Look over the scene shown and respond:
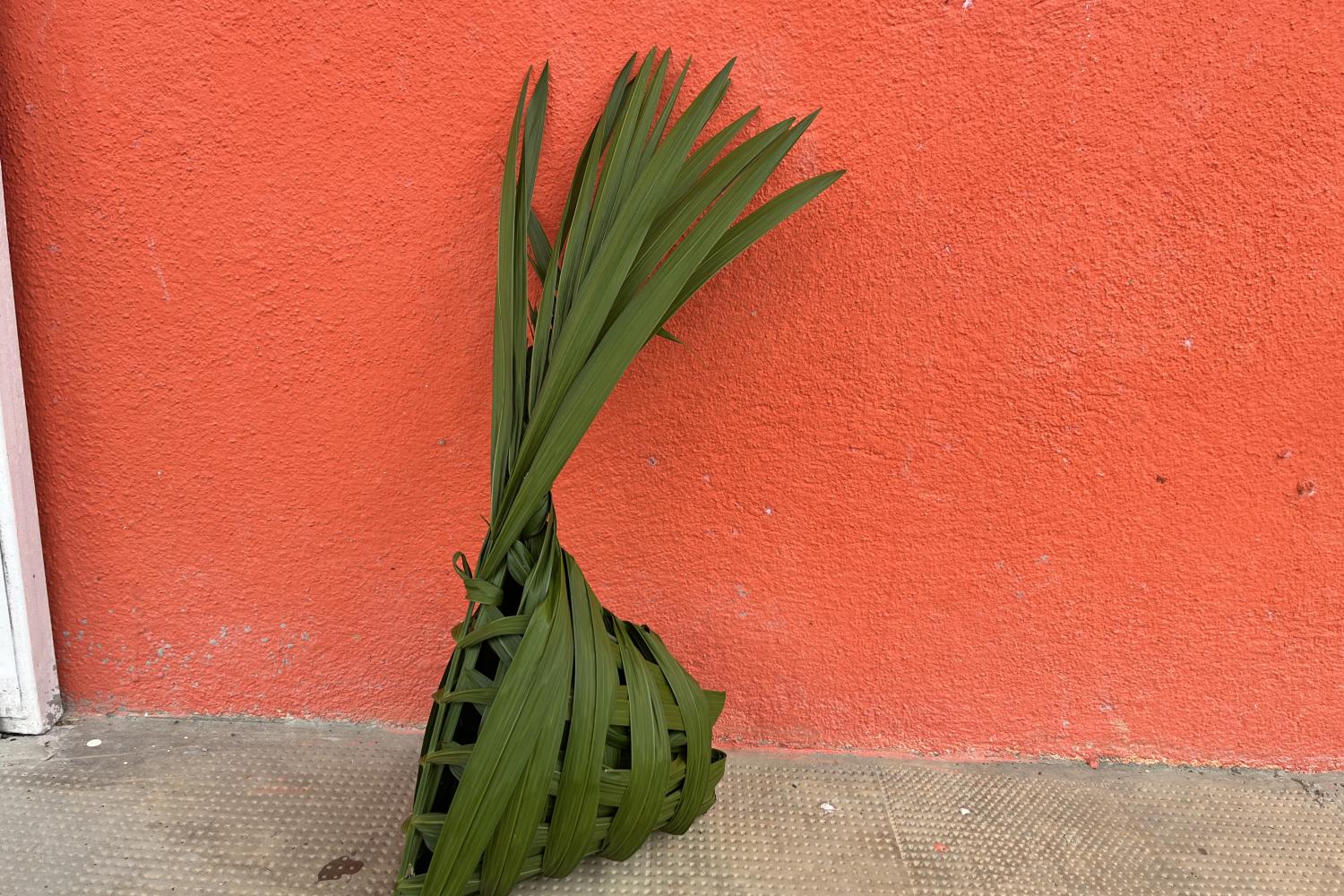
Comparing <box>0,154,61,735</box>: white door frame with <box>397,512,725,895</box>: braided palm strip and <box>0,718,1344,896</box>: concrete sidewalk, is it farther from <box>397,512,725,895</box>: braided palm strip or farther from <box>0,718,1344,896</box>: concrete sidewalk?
<box>397,512,725,895</box>: braided palm strip

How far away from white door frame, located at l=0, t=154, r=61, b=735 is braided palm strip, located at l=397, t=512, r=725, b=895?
0.57 m

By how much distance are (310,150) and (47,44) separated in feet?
0.97

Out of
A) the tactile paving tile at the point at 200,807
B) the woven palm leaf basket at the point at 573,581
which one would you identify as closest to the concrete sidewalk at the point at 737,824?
the tactile paving tile at the point at 200,807

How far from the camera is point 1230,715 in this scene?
98 cm

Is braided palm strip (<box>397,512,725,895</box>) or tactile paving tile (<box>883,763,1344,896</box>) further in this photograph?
tactile paving tile (<box>883,763,1344,896</box>)

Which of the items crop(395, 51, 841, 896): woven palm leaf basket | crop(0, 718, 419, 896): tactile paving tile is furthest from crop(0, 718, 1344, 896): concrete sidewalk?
crop(395, 51, 841, 896): woven palm leaf basket

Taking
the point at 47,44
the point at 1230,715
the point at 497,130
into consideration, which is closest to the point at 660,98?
the point at 497,130

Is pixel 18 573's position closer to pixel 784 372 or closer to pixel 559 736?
pixel 559 736

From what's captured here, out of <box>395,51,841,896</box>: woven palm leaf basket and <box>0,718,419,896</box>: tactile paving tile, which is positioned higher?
<box>395,51,841,896</box>: woven palm leaf basket

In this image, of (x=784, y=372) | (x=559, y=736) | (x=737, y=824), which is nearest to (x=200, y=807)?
(x=559, y=736)

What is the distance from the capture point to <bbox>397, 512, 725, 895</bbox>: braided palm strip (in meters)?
0.69

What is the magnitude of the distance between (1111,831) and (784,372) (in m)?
→ 0.65

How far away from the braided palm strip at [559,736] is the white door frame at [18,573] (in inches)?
22.5

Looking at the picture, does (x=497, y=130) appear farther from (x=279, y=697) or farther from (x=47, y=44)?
(x=279, y=697)
